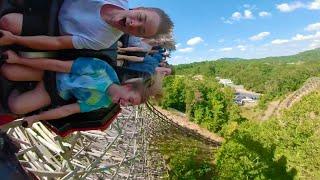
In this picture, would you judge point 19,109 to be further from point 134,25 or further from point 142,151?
point 142,151

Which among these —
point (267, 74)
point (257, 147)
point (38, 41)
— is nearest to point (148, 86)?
point (38, 41)

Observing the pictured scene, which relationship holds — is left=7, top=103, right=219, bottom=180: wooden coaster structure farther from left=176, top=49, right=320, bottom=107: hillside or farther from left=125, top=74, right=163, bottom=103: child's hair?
left=176, top=49, right=320, bottom=107: hillside

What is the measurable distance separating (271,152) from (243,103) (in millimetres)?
50276

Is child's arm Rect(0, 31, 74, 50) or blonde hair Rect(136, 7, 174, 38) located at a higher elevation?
blonde hair Rect(136, 7, 174, 38)

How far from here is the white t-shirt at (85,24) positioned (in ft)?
7.29

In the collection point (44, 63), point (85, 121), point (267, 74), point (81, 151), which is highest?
point (44, 63)

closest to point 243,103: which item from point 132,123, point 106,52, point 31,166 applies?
point 132,123

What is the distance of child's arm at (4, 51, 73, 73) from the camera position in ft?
7.27

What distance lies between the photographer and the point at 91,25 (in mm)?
2229

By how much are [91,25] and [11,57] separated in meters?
0.34

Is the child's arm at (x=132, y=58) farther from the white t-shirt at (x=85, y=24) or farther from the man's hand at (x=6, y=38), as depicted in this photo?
the man's hand at (x=6, y=38)

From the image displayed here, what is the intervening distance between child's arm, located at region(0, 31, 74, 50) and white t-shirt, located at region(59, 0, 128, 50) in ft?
0.13

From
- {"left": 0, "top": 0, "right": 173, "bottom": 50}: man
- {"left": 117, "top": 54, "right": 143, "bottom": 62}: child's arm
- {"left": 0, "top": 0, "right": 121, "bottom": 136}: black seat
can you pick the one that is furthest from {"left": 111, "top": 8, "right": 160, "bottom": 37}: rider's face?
{"left": 117, "top": 54, "right": 143, "bottom": 62}: child's arm

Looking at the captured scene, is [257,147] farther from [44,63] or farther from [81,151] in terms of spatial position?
[44,63]
